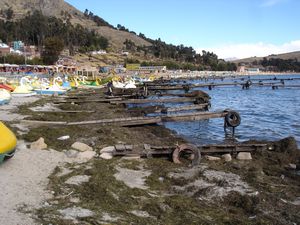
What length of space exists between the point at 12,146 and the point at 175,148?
5.94m

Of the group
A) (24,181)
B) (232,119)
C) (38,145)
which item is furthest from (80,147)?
(232,119)

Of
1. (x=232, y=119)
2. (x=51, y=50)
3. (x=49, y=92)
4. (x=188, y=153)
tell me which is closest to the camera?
(x=188, y=153)

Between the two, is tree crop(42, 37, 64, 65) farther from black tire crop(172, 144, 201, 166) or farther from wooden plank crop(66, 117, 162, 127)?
black tire crop(172, 144, 201, 166)

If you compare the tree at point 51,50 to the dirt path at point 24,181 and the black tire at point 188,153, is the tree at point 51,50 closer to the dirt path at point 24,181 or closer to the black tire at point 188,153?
the dirt path at point 24,181

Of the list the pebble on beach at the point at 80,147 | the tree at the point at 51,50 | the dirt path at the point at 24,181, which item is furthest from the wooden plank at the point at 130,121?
the tree at the point at 51,50

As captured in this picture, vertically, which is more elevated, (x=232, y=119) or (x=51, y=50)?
(x=51, y=50)

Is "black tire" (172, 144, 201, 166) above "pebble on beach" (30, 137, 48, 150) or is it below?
below

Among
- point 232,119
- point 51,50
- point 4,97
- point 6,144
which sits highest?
point 51,50

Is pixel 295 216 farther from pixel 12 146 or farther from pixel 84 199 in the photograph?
pixel 12 146

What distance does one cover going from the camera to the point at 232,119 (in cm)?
2555

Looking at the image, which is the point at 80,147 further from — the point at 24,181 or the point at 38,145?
the point at 24,181

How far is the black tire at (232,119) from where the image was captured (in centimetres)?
2527

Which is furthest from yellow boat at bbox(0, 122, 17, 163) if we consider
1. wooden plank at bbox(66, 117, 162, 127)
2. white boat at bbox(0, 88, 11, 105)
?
white boat at bbox(0, 88, 11, 105)

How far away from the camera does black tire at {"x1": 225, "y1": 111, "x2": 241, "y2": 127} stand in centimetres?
2527
